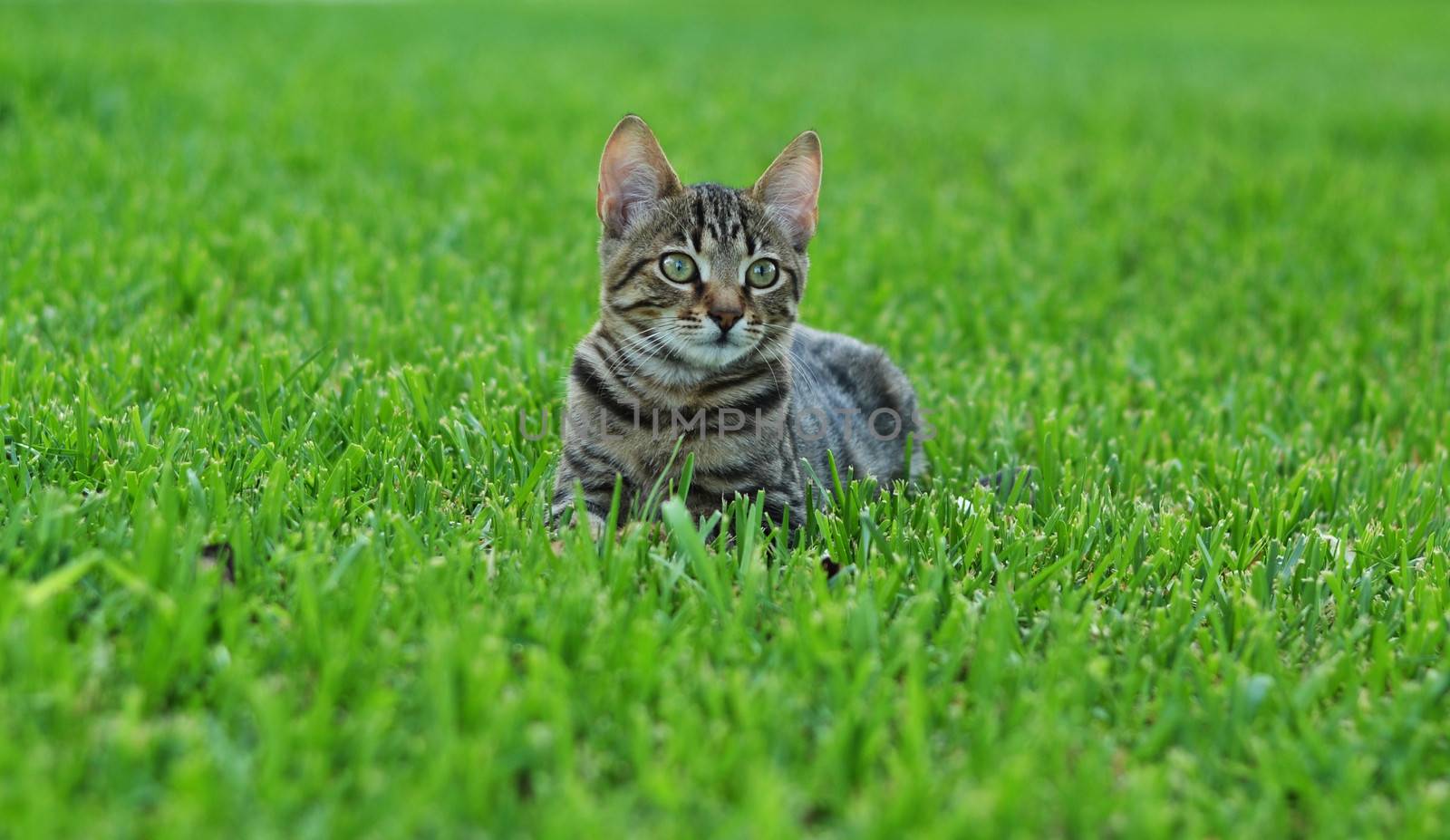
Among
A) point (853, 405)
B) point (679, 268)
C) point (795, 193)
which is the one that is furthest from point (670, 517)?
point (853, 405)

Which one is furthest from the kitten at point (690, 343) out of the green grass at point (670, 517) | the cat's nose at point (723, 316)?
the green grass at point (670, 517)

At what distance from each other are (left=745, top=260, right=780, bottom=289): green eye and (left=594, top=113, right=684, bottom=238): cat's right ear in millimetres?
350

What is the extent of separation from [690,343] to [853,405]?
3.79ft

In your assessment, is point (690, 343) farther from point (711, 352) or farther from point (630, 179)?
point (630, 179)

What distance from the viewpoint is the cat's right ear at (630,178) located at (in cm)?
369

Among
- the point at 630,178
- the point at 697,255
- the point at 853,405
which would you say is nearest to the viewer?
the point at 697,255

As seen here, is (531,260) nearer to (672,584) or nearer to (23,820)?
(672,584)

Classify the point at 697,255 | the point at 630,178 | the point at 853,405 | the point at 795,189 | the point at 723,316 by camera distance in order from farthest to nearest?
the point at 853,405, the point at 795,189, the point at 630,178, the point at 697,255, the point at 723,316

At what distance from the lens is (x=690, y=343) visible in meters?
3.55

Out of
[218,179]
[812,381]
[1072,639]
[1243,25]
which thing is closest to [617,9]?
[1243,25]

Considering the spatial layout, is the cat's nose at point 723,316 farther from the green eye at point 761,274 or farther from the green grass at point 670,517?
the green grass at point 670,517

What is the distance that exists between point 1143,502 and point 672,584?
185 centimetres

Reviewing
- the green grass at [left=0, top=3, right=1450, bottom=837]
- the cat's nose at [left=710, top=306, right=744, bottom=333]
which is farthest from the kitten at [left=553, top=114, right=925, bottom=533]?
the green grass at [left=0, top=3, right=1450, bottom=837]

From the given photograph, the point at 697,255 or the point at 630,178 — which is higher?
the point at 630,178
